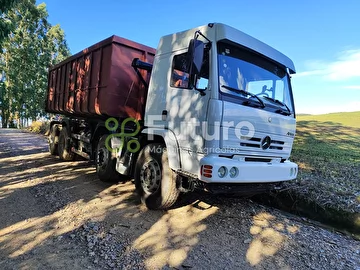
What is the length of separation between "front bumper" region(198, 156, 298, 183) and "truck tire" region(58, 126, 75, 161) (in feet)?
19.9

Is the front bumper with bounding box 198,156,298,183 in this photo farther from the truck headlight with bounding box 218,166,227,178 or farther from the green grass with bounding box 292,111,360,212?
the green grass with bounding box 292,111,360,212

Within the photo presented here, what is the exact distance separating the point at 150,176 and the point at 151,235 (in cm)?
112

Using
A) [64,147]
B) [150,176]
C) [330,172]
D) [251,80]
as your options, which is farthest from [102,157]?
[330,172]

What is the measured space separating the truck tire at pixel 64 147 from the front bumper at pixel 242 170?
605 cm

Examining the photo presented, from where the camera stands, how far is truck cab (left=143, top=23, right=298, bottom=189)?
12.2 ft

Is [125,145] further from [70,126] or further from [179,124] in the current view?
[70,126]

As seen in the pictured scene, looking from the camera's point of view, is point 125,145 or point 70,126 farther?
point 70,126

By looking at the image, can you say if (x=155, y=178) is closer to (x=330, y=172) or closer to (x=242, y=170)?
(x=242, y=170)

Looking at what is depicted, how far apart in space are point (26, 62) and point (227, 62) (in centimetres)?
2874

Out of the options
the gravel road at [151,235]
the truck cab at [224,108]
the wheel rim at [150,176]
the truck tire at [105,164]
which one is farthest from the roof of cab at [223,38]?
the gravel road at [151,235]

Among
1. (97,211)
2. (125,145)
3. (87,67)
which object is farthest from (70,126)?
(97,211)

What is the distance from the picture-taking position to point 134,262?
124 inches

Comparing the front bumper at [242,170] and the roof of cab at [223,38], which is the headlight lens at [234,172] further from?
the roof of cab at [223,38]

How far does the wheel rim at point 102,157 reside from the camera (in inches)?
242
